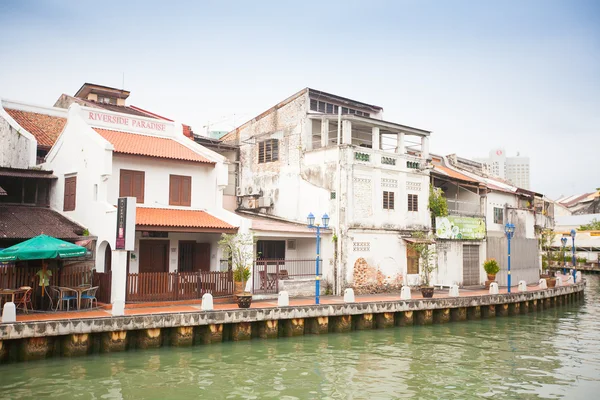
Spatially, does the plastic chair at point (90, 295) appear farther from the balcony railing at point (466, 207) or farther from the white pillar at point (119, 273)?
the balcony railing at point (466, 207)

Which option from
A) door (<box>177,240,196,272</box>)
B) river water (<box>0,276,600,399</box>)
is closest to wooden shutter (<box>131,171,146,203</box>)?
door (<box>177,240,196,272</box>)

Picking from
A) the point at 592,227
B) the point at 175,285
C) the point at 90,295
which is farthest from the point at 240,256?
the point at 592,227

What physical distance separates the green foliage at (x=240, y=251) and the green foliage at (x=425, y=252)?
31.5ft

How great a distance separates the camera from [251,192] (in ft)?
114

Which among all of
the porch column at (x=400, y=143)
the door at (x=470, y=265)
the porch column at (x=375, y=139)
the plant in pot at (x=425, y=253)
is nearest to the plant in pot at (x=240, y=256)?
the porch column at (x=375, y=139)

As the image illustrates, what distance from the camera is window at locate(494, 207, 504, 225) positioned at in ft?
125

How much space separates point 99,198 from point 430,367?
46.9 feet

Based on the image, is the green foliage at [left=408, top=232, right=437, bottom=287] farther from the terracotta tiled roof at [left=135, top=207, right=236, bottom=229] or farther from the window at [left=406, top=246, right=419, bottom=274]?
the terracotta tiled roof at [left=135, top=207, right=236, bottom=229]

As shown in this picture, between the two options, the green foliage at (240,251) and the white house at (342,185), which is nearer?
the green foliage at (240,251)

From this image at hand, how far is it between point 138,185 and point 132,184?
27cm

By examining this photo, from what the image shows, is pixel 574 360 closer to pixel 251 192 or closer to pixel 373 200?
pixel 373 200

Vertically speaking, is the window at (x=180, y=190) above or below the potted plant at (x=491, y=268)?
above

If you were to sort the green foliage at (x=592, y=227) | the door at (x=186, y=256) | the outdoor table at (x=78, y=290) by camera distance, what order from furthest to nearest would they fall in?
the green foliage at (x=592, y=227) → the door at (x=186, y=256) → the outdoor table at (x=78, y=290)

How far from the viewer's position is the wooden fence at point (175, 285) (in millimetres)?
21422
